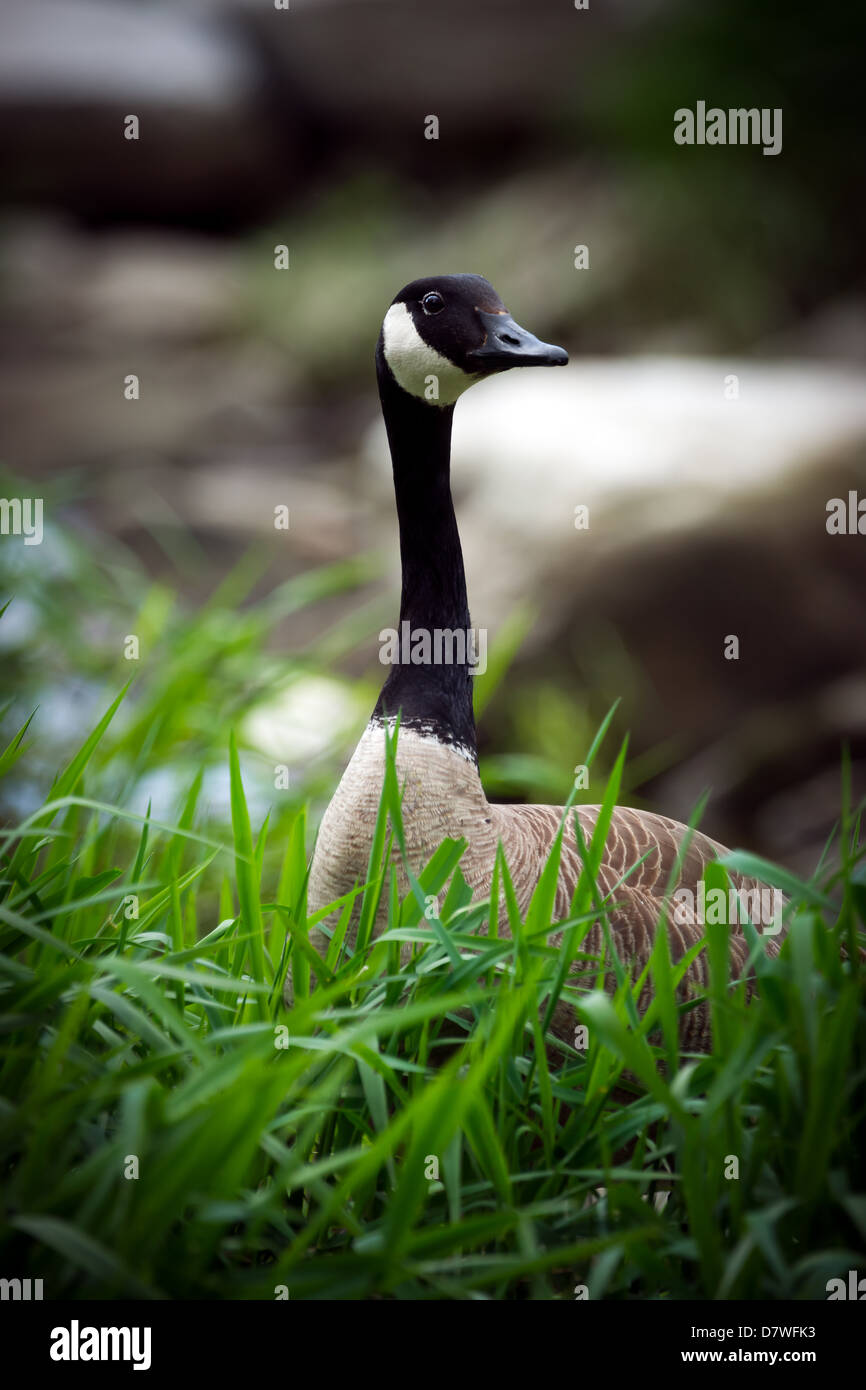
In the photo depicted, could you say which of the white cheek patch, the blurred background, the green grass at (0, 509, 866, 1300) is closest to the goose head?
the white cheek patch

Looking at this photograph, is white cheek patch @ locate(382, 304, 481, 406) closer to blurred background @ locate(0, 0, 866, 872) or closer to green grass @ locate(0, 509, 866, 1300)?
green grass @ locate(0, 509, 866, 1300)

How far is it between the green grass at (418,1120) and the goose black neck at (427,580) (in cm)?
43

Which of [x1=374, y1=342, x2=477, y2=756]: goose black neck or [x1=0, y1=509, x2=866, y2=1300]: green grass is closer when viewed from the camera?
[x1=0, y1=509, x2=866, y2=1300]: green grass

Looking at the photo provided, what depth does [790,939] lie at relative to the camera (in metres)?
1.58

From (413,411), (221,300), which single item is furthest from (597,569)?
(221,300)

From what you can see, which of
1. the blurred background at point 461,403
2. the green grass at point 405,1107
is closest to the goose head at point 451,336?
the green grass at point 405,1107

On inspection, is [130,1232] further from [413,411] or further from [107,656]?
[107,656]

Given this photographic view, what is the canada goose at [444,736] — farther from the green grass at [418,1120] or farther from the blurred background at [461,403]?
the blurred background at [461,403]

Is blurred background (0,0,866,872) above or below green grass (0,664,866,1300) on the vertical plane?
above

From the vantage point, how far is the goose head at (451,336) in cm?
224

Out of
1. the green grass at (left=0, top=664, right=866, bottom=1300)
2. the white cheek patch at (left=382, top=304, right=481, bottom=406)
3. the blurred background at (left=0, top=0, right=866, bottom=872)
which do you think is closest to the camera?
the green grass at (left=0, top=664, right=866, bottom=1300)

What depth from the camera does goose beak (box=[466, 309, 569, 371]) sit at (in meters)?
2.18

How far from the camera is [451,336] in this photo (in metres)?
2.25

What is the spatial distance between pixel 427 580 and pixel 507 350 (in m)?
0.49
